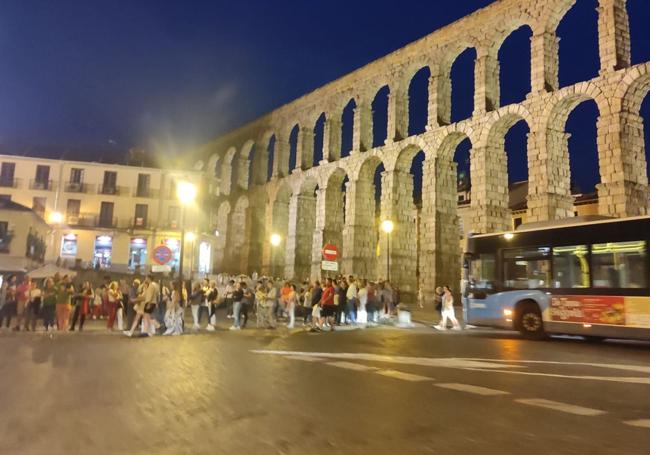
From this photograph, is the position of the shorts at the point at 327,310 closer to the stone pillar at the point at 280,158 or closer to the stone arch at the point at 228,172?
the stone pillar at the point at 280,158

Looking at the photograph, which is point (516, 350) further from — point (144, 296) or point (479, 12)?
point (479, 12)

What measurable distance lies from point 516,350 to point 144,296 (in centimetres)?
968

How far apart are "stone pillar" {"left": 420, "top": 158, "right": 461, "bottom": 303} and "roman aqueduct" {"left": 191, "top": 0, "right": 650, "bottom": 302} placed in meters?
0.07

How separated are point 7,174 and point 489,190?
38670 mm

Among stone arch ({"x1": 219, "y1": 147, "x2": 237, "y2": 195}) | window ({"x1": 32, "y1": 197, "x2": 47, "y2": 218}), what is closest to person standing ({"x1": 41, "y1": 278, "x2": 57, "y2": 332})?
window ({"x1": 32, "y1": 197, "x2": 47, "y2": 218})

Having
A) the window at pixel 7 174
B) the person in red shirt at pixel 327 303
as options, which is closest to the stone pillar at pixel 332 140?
the person in red shirt at pixel 327 303

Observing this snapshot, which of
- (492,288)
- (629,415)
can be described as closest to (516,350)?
(492,288)

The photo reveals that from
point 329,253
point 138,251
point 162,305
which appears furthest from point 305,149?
point 162,305

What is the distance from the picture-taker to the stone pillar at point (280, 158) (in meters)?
44.8

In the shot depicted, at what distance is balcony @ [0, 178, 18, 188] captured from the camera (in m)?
41.8

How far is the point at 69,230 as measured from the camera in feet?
139

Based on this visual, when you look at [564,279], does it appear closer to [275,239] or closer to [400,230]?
[400,230]

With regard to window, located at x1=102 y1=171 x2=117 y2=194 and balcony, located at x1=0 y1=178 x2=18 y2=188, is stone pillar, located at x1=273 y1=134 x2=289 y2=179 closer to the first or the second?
window, located at x1=102 y1=171 x2=117 y2=194

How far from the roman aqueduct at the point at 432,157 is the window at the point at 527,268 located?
10.6 metres
